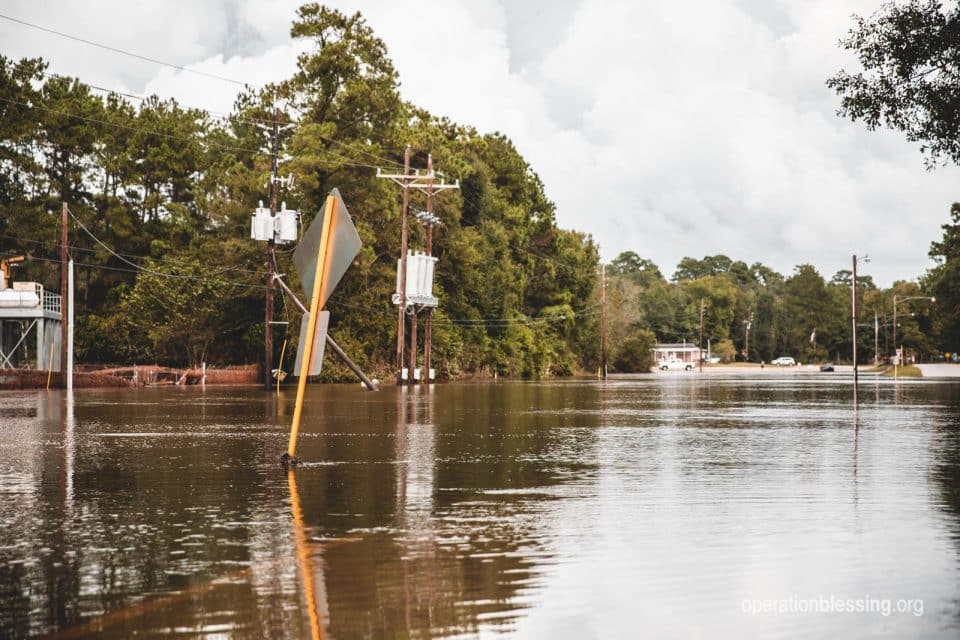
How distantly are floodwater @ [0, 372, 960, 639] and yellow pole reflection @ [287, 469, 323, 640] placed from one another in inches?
0.9

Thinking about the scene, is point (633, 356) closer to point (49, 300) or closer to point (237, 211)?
point (237, 211)

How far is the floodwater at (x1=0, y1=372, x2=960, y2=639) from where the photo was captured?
606 cm

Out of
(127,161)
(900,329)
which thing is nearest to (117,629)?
(127,161)

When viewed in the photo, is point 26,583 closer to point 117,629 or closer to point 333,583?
point 117,629

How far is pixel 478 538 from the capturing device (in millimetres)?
8617

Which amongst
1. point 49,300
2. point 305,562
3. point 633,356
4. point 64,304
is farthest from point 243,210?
point 633,356

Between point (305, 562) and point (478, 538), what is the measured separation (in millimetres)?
1580

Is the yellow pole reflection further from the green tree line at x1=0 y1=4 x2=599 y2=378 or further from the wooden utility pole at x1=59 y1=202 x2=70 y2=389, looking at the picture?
the green tree line at x1=0 y1=4 x2=599 y2=378

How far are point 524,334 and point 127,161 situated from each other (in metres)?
36.5

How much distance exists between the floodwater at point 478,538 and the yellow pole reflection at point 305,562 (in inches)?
0.9

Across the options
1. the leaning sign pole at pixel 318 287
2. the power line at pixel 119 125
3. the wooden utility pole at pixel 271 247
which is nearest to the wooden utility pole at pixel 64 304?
the wooden utility pole at pixel 271 247

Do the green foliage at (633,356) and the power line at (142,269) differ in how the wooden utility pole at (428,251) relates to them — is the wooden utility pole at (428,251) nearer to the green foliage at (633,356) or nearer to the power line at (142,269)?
the power line at (142,269)

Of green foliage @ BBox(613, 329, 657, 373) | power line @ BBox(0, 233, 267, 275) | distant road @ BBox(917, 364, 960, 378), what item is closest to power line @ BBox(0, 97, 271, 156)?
power line @ BBox(0, 233, 267, 275)

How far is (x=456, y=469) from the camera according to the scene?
1381cm
